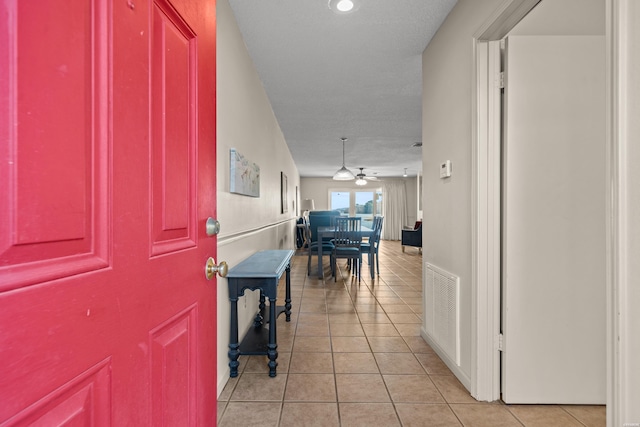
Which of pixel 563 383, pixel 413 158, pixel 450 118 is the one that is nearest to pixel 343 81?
pixel 450 118

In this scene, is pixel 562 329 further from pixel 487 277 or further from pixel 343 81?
pixel 343 81

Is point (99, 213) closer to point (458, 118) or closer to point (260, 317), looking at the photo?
point (458, 118)

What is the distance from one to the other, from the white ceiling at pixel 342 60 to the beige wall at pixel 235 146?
0.20 meters

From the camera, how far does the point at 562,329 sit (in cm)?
164

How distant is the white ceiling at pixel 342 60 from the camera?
6.50 ft

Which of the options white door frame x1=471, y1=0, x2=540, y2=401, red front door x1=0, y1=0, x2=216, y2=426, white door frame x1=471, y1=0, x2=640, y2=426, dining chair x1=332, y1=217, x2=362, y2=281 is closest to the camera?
red front door x1=0, y1=0, x2=216, y2=426

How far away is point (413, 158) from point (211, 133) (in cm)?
685

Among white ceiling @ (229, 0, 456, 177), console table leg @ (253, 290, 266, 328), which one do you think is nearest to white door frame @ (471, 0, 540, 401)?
white ceiling @ (229, 0, 456, 177)

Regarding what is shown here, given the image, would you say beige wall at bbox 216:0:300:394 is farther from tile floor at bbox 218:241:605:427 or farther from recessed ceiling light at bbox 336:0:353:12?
recessed ceiling light at bbox 336:0:353:12

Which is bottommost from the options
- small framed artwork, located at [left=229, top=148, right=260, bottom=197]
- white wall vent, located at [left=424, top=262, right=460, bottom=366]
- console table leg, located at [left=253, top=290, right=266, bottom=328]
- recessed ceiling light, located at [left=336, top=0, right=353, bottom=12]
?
console table leg, located at [left=253, top=290, right=266, bottom=328]

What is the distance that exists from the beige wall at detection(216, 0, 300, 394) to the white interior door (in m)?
1.60

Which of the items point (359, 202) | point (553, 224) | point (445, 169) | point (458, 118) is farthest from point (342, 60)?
point (359, 202)

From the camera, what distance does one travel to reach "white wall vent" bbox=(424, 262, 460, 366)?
1921 millimetres

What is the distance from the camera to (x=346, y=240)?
474 cm
